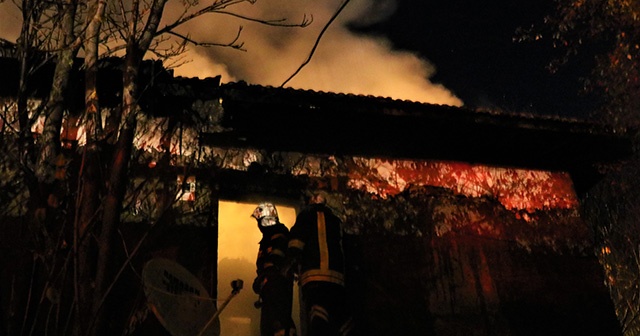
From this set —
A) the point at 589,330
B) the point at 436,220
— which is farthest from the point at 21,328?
the point at 589,330

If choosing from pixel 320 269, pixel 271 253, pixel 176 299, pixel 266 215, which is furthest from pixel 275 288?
pixel 176 299

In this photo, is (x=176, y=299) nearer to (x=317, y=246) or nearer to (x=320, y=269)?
(x=320, y=269)

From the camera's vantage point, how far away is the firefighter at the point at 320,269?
712 centimetres

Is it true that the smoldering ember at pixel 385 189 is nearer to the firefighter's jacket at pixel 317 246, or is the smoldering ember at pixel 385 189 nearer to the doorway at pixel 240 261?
the doorway at pixel 240 261

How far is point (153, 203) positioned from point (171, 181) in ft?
1.41

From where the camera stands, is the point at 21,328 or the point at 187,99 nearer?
the point at 21,328

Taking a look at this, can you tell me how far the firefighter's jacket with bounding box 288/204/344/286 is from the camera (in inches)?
286

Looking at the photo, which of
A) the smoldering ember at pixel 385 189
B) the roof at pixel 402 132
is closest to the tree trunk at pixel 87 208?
the smoldering ember at pixel 385 189

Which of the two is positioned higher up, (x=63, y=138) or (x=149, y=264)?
(x=63, y=138)

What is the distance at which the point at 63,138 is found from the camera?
321 inches

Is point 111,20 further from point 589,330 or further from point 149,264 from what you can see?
point 589,330

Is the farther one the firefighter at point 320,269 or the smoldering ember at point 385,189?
the smoldering ember at point 385,189

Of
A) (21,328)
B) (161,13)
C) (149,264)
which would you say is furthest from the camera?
(161,13)

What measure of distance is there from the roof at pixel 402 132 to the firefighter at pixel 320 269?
1.85 m
